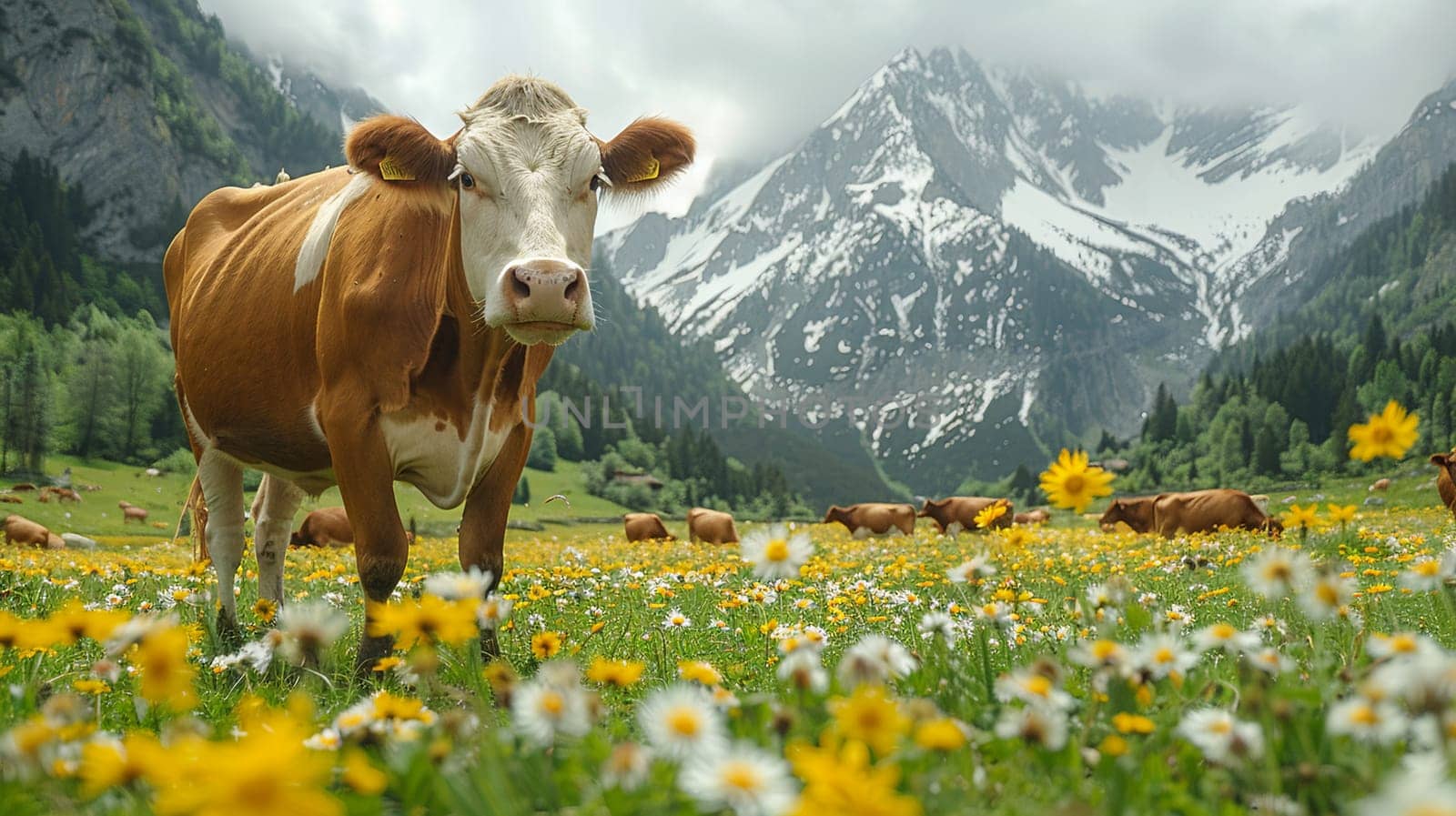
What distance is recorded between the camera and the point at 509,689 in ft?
7.04

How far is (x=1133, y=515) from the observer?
2534cm

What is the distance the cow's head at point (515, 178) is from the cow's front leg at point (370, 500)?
94cm

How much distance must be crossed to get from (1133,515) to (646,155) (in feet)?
73.6

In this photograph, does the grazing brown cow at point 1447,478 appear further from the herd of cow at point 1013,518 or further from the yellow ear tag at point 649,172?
the yellow ear tag at point 649,172

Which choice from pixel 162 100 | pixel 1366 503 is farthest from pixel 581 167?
pixel 162 100

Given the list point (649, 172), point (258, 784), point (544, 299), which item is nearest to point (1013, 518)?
point (649, 172)

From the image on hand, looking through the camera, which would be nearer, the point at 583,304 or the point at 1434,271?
the point at 583,304

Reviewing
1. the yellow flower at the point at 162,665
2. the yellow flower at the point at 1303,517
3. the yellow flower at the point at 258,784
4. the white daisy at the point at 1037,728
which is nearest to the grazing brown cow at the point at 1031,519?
the yellow flower at the point at 1303,517

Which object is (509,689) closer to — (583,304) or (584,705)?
(584,705)

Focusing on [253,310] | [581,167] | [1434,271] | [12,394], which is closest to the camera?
[581,167]

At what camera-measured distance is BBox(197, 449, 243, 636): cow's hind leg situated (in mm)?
6973

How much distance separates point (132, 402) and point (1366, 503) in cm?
9893

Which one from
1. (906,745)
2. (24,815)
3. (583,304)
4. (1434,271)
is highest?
(1434,271)

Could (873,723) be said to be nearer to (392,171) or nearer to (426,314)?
(426,314)
